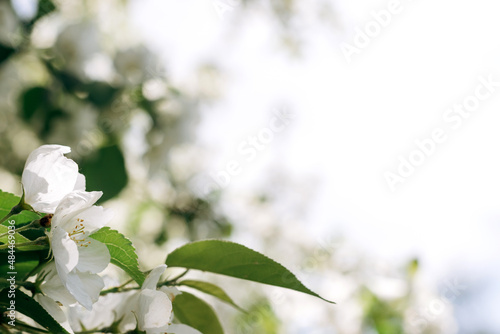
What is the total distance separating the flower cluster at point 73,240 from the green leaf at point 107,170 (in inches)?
39.3

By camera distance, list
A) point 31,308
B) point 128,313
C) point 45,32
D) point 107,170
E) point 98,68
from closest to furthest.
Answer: point 31,308 < point 128,313 < point 107,170 < point 98,68 < point 45,32

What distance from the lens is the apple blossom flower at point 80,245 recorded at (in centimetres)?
44

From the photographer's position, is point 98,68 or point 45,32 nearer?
point 98,68

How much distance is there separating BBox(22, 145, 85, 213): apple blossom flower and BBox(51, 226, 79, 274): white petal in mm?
47

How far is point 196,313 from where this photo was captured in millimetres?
609

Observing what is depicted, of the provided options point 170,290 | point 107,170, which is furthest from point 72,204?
point 107,170

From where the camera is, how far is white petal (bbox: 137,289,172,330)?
467mm

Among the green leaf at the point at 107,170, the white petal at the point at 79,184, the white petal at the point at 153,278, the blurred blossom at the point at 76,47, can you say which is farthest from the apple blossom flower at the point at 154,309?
the blurred blossom at the point at 76,47

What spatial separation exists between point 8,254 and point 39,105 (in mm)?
1220

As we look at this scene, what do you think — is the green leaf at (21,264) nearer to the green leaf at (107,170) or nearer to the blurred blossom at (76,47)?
the green leaf at (107,170)

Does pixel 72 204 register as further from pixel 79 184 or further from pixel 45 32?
pixel 45 32

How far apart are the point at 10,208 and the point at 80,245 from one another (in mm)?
79

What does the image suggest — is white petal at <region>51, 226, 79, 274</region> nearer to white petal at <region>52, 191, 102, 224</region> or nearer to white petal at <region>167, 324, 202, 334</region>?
white petal at <region>52, 191, 102, 224</region>

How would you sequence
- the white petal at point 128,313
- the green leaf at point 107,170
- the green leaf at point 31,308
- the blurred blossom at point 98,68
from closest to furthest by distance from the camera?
1. the green leaf at point 31,308
2. the white petal at point 128,313
3. the green leaf at point 107,170
4. the blurred blossom at point 98,68
